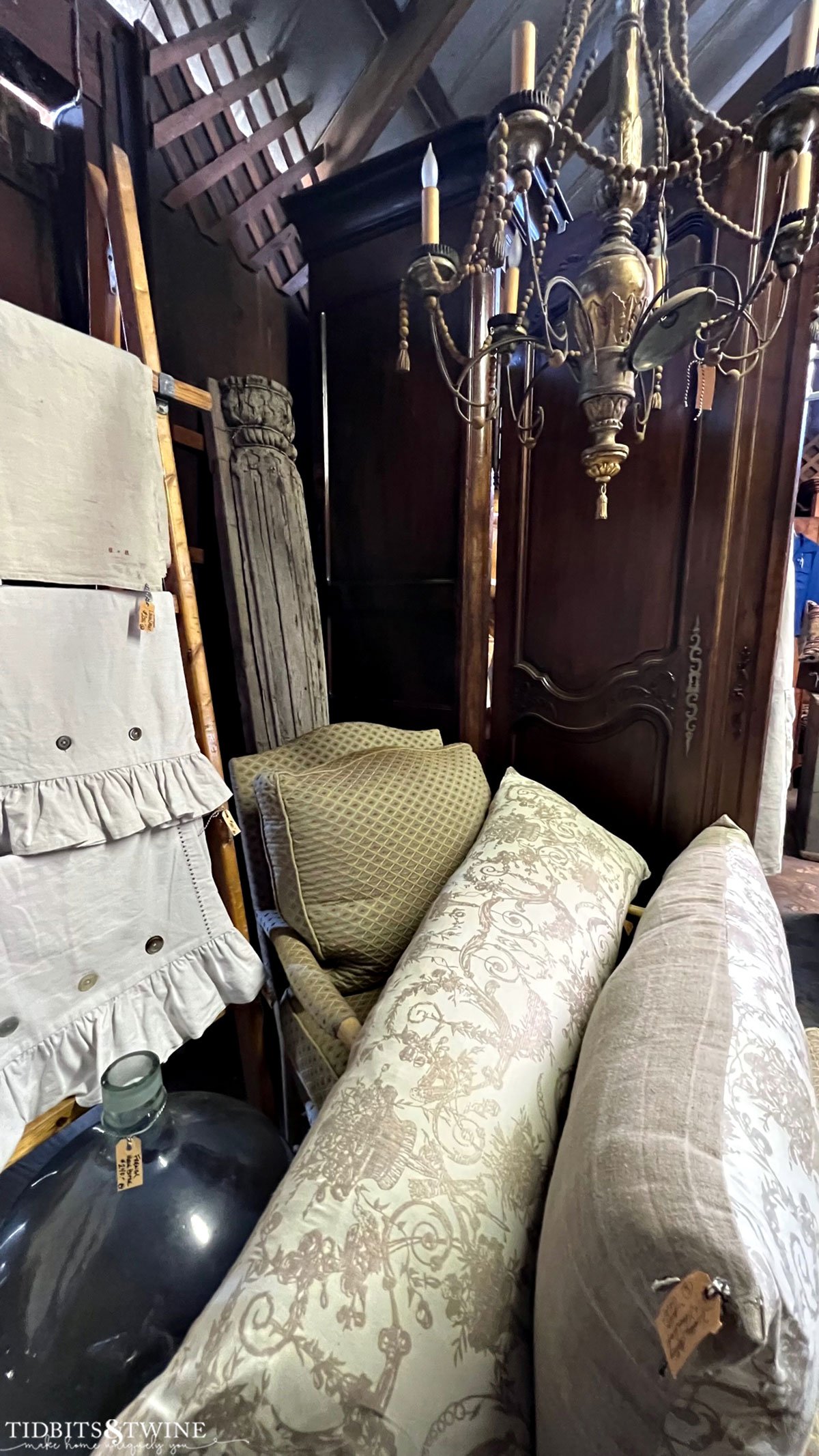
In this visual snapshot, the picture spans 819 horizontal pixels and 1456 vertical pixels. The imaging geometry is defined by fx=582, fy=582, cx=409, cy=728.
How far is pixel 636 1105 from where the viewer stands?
535mm

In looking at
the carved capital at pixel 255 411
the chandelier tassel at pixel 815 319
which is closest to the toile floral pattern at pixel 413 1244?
the carved capital at pixel 255 411

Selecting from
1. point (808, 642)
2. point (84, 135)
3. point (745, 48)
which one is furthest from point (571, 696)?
point (808, 642)

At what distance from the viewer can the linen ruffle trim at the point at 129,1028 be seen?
2.66 feet

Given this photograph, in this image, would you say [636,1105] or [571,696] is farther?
[571,696]

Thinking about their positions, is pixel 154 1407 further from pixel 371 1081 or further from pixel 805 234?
pixel 805 234

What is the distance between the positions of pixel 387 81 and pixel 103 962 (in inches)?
93.3

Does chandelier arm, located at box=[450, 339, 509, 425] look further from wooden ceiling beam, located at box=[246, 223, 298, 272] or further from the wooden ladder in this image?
wooden ceiling beam, located at box=[246, 223, 298, 272]

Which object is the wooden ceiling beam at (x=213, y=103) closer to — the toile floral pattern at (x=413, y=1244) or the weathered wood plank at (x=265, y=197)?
the weathered wood plank at (x=265, y=197)

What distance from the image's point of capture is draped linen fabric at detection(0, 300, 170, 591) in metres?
0.79

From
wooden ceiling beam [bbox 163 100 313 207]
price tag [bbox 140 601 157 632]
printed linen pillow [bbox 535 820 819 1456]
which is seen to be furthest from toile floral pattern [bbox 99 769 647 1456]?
wooden ceiling beam [bbox 163 100 313 207]

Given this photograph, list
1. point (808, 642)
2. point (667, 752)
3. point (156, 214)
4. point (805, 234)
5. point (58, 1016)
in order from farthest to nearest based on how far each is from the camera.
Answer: point (808, 642), point (667, 752), point (156, 214), point (58, 1016), point (805, 234)

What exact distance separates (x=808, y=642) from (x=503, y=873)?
127 inches

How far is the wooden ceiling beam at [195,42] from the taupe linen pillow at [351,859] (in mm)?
1563

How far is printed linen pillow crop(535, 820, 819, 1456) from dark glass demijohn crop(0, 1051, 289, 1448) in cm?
42
